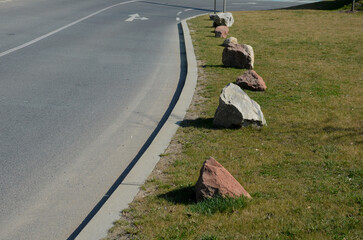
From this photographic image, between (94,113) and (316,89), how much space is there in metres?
4.70

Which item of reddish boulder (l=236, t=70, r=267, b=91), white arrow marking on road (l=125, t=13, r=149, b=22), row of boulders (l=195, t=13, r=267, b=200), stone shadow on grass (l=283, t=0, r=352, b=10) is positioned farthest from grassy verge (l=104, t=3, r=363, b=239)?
stone shadow on grass (l=283, t=0, r=352, b=10)

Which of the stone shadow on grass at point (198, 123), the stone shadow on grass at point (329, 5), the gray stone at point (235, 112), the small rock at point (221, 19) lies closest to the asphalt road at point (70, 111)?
the stone shadow on grass at point (198, 123)

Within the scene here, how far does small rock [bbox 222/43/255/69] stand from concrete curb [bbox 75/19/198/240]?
312 cm

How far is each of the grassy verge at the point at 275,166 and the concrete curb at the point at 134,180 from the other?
11cm

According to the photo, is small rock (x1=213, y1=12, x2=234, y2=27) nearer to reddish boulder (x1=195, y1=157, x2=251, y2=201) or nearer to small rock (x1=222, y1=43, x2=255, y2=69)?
small rock (x1=222, y1=43, x2=255, y2=69)

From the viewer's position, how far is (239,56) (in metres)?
12.5

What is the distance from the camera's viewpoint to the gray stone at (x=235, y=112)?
24.9 ft

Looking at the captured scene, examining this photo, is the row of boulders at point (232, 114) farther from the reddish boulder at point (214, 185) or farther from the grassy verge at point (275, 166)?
the grassy verge at point (275, 166)

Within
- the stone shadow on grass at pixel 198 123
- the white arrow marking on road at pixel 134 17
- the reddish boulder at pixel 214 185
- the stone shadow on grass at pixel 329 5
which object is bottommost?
the stone shadow on grass at pixel 329 5

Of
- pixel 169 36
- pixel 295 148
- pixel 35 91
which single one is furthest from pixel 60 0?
pixel 295 148

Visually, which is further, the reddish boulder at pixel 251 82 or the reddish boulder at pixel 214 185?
the reddish boulder at pixel 251 82

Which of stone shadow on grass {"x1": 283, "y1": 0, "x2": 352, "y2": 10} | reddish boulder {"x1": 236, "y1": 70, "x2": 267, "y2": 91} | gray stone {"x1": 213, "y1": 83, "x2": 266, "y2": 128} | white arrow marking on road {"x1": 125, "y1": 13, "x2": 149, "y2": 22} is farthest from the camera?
stone shadow on grass {"x1": 283, "y1": 0, "x2": 352, "y2": 10}

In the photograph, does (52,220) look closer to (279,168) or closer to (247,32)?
(279,168)

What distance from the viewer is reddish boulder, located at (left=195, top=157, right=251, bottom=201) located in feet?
16.5
